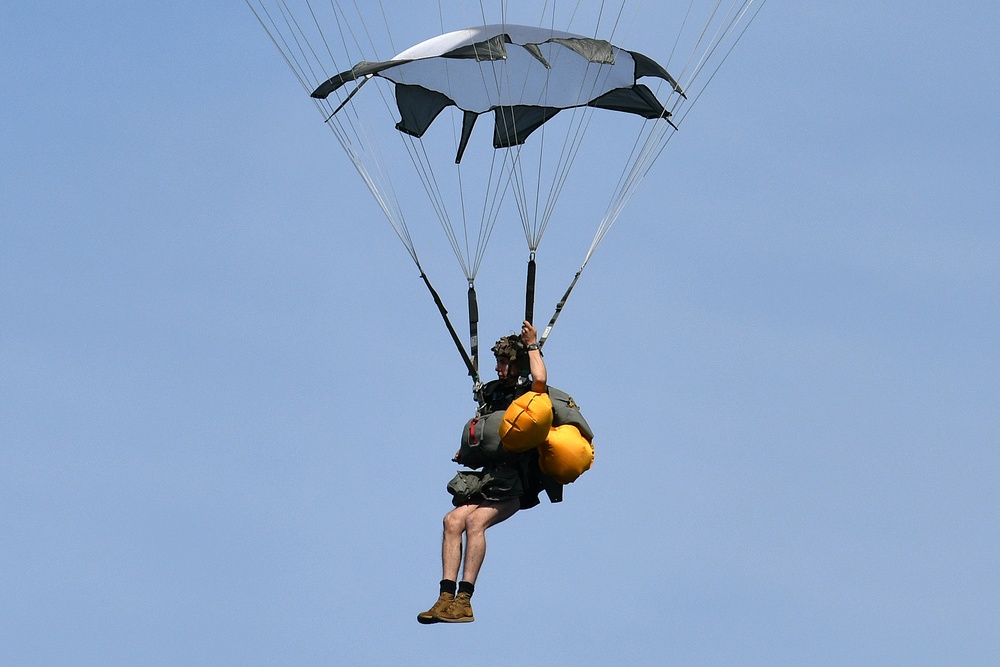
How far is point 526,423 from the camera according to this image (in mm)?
16672

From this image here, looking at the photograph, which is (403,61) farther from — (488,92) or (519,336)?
(519,336)

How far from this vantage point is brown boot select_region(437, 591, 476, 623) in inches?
659

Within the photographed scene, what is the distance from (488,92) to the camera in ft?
64.4

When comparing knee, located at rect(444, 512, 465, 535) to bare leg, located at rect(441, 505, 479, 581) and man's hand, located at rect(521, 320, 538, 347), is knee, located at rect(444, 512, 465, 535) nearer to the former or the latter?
bare leg, located at rect(441, 505, 479, 581)

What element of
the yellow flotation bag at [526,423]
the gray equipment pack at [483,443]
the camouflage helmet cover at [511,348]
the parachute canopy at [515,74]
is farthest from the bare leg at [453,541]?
the parachute canopy at [515,74]

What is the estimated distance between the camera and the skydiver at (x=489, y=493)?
16.9m

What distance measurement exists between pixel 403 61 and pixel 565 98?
5.34ft

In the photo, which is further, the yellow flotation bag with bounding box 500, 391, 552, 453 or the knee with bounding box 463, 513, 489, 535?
the knee with bounding box 463, 513, 489, 535

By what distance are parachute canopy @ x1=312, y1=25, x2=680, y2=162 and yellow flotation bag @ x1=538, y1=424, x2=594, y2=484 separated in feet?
11.6

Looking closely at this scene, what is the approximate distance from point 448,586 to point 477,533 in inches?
19.7

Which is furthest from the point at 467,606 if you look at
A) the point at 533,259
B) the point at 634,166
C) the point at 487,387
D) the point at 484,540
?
the point at 634,166

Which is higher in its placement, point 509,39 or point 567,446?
point 509,39

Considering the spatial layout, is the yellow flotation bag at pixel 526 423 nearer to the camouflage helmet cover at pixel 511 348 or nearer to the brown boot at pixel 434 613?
the camouflage helmet cover at pixel 511 348

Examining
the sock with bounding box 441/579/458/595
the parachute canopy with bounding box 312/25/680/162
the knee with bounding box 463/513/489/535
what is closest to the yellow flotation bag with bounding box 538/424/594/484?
the knee with bounding box 463/513/489/535
